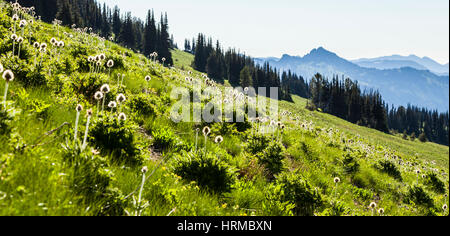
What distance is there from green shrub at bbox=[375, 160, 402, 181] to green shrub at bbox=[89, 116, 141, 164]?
477 inches

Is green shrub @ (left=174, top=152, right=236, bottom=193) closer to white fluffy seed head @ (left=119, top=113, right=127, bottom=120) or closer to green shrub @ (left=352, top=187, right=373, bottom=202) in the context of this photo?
white fluffy seed head @ (left=119, top=113, right=127, bottom=120)

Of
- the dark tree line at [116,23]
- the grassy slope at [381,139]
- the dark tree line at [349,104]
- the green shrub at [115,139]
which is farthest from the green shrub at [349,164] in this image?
the dark tree line at [349,104]

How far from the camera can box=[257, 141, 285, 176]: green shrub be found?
241 inches

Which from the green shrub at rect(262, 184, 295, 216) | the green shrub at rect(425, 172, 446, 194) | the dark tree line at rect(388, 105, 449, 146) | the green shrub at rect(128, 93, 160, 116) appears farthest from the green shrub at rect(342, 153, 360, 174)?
the dark tree line at rect(388, 105, 449, 146)

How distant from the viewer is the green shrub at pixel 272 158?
20.1ft

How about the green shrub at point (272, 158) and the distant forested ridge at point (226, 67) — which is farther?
the distant forested ridge at point (226, 67)

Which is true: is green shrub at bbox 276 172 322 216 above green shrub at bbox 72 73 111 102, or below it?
below

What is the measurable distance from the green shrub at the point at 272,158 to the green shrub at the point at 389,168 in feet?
27.2

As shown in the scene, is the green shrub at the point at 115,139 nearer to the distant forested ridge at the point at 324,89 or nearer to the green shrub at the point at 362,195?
the green shrub at the point at 362,195

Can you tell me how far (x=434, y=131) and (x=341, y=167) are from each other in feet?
651

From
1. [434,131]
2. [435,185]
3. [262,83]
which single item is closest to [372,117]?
[262,83]

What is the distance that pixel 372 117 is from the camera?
10988 centimetres

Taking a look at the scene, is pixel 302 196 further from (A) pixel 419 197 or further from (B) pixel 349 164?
(A) pixel 419 197
